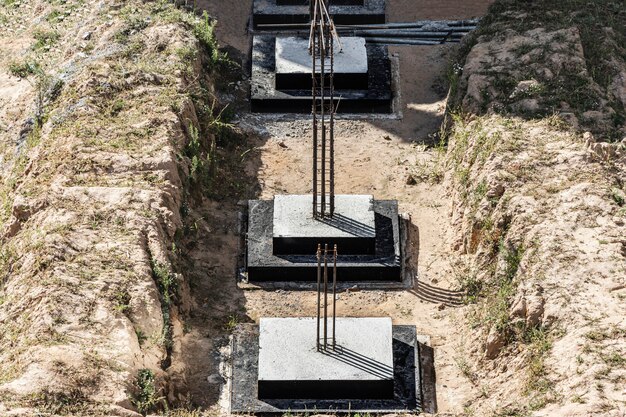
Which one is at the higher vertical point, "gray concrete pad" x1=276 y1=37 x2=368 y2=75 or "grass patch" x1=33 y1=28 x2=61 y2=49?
"grass patch" x1=33 y1=28 x2=61 y2=49

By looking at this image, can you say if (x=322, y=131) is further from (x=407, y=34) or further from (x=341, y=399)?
(x=407, y=34)

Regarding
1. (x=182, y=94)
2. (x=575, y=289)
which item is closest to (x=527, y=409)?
(x=575, y=289)

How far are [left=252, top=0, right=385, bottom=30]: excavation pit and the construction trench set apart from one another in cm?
2

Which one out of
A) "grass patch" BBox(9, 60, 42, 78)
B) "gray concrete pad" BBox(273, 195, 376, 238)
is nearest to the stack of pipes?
"grass patch" BBox(9, 60, 42, 78)

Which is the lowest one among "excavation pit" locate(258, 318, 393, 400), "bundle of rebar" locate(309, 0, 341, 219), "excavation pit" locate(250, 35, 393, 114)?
Result: "excavation pit" locate(258, 318, 393, 400)

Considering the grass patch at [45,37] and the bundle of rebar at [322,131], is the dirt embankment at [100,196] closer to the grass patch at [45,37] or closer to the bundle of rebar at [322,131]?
the grass patch at [45,37]

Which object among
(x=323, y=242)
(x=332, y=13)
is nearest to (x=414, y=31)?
(x=332, y=13)

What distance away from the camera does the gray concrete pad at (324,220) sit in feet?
65.2

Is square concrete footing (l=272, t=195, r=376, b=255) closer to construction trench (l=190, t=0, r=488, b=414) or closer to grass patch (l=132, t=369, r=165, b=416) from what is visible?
construction trench (l=190, t=0, r=488, b=414)

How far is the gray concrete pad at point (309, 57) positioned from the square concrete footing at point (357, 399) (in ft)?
20.9

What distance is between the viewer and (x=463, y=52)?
2419 centimetres

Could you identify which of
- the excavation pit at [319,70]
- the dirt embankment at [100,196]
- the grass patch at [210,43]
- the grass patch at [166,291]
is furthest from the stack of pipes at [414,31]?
the grass patch at [166,291]

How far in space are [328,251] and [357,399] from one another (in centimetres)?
286

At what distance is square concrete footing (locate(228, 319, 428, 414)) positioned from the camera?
17.2 m
